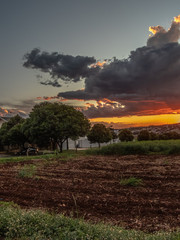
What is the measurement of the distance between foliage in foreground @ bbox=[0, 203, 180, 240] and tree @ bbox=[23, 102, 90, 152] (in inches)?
1015

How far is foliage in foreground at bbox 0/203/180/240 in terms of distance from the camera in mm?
3631

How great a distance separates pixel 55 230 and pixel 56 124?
26911 millimetres

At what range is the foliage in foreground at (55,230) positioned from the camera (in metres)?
3.63

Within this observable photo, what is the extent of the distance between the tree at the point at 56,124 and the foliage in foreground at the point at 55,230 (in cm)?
2578

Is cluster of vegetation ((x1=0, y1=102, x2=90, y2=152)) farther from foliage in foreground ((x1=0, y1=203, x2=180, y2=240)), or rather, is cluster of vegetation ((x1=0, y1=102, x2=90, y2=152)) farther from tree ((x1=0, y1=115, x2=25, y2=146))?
foliage in foreground ((x1=0, y1=203, x2=180, y2=240))

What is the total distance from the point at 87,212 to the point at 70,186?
10.2ft

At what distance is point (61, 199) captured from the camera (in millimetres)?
7219

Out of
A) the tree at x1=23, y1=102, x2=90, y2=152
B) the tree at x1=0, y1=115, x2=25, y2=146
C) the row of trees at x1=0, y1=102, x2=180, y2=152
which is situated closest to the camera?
the tree at x1=23, y1=102, x2=90, y2=152

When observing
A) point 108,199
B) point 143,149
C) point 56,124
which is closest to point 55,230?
point 108,199

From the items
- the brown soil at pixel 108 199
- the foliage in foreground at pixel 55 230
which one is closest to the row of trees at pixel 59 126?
→ the brown soil at pixel 108 199

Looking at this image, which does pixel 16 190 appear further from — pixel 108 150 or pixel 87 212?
pixel 108 150

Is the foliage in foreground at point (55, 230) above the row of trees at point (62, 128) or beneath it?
beneath

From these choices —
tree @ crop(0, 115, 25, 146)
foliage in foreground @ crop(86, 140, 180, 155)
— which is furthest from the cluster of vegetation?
foliage in foreground @ crop(86, 140, 180, 155)

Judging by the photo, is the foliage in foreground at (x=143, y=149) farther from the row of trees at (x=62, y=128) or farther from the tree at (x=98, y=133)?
the tree at (x=98, y=133)
